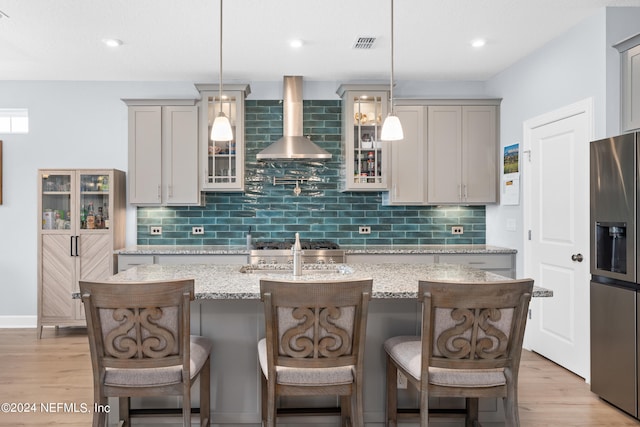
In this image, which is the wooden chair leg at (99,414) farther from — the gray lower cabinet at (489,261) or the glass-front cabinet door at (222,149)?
the gray lower cabinet at (489,261)

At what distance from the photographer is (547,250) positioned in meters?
4.10

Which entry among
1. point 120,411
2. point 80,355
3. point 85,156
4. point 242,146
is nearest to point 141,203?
point 85,156

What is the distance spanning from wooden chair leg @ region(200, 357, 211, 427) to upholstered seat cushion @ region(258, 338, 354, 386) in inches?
22.3

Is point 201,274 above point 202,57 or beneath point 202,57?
beneath

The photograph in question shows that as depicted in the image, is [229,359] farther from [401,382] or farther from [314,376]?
[401,382]

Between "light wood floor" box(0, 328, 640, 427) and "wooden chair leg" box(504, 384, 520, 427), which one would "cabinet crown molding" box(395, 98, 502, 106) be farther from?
"wooden chair leg" box(504, 384, 520, 427)

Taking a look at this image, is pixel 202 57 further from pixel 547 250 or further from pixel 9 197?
pixel 547 250

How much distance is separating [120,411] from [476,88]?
15.6 feet

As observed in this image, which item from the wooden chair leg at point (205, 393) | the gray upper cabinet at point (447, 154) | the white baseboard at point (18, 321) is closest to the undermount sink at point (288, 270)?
the wooden chair leg at point (205, 393)

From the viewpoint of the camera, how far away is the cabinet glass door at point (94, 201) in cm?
482

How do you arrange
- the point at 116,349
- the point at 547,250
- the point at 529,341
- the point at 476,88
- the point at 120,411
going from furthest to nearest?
the point at 476,88, the point at 529,341, the point at 547,250, the point at 120,411, the point at 116,349

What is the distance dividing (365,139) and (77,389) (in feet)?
11.3

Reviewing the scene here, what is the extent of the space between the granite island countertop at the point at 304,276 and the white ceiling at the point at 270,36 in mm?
1843

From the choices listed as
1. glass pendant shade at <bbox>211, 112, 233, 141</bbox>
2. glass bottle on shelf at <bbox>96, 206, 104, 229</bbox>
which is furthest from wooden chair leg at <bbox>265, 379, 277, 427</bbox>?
glass bottle on shelf at <bbox>96, 206, 104, 229</bbox>
